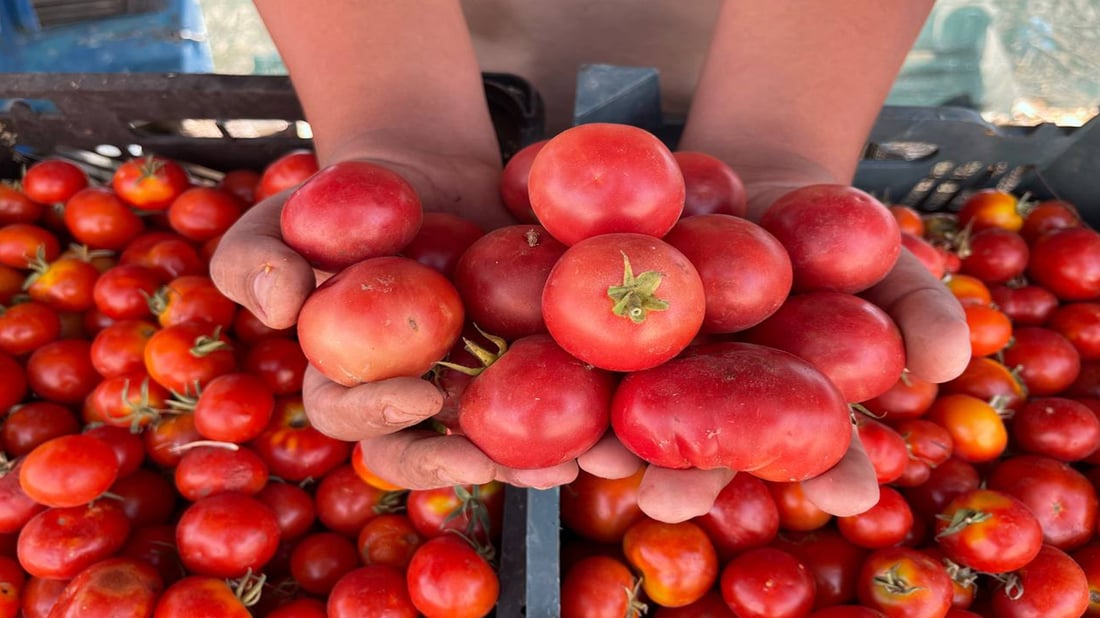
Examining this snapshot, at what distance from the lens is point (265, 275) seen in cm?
120

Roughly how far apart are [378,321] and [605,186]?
0.44 meters

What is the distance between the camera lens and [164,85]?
94.7 inches

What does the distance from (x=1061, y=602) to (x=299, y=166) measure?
2.37 meters

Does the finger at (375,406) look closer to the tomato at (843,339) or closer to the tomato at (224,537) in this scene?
the tomato at (224,537)

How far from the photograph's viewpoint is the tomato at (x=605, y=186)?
120 centimetres

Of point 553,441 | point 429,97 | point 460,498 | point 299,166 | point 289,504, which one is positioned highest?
point 429,97

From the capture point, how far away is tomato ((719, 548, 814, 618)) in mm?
1567

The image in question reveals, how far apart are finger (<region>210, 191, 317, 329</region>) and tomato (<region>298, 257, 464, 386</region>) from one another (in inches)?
1.2

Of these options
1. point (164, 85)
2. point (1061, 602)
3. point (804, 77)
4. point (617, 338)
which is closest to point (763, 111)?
point (804, 77)

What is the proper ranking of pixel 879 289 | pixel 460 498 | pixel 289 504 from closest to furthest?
1. pixel 879 289
2. pixel 460 498
3. pixel 289 504

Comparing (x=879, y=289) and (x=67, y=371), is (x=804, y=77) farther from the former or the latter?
(x=67, y=371)

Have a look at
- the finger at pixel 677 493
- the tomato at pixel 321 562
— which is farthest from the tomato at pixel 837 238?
the tomato at pixel 321 562

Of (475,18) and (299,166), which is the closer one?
(299,166)

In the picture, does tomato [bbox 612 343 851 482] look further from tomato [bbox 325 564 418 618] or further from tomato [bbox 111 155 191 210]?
tomato [bbox 111 155 191 210]
